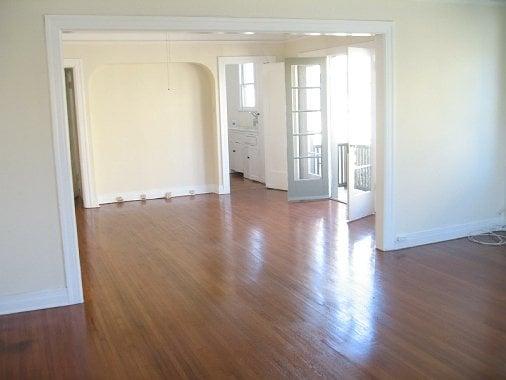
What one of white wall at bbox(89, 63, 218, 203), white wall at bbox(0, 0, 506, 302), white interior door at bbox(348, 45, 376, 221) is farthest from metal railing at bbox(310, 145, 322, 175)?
white wall at bbox(0, 0, 506, 302)

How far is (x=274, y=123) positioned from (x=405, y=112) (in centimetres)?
385

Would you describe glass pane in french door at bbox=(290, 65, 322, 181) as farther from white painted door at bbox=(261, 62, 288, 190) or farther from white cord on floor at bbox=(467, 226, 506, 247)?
white cord on floor at bbox=(467, 226, 506, 247)

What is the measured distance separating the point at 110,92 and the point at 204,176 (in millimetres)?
2035

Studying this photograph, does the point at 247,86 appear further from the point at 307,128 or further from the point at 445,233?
the point at 445,233

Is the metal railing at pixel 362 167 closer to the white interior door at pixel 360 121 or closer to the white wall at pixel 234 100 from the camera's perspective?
the white interior door at pixel 360 121

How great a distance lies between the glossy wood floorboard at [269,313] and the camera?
10.7 feet

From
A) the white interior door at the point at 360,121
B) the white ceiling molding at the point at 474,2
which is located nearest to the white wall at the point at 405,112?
the white ceiling molding at the point at 474,2

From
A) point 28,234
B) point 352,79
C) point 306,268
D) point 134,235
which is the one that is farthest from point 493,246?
point 28,234

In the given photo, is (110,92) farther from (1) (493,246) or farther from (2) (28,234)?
(1) (493,246)

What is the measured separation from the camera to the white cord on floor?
5711 mm

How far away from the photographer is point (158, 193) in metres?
8.97

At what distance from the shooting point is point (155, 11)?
4.28m

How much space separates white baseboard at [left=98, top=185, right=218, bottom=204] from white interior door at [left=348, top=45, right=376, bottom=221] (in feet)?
9.37

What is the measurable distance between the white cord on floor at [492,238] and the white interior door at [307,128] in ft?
9.12
